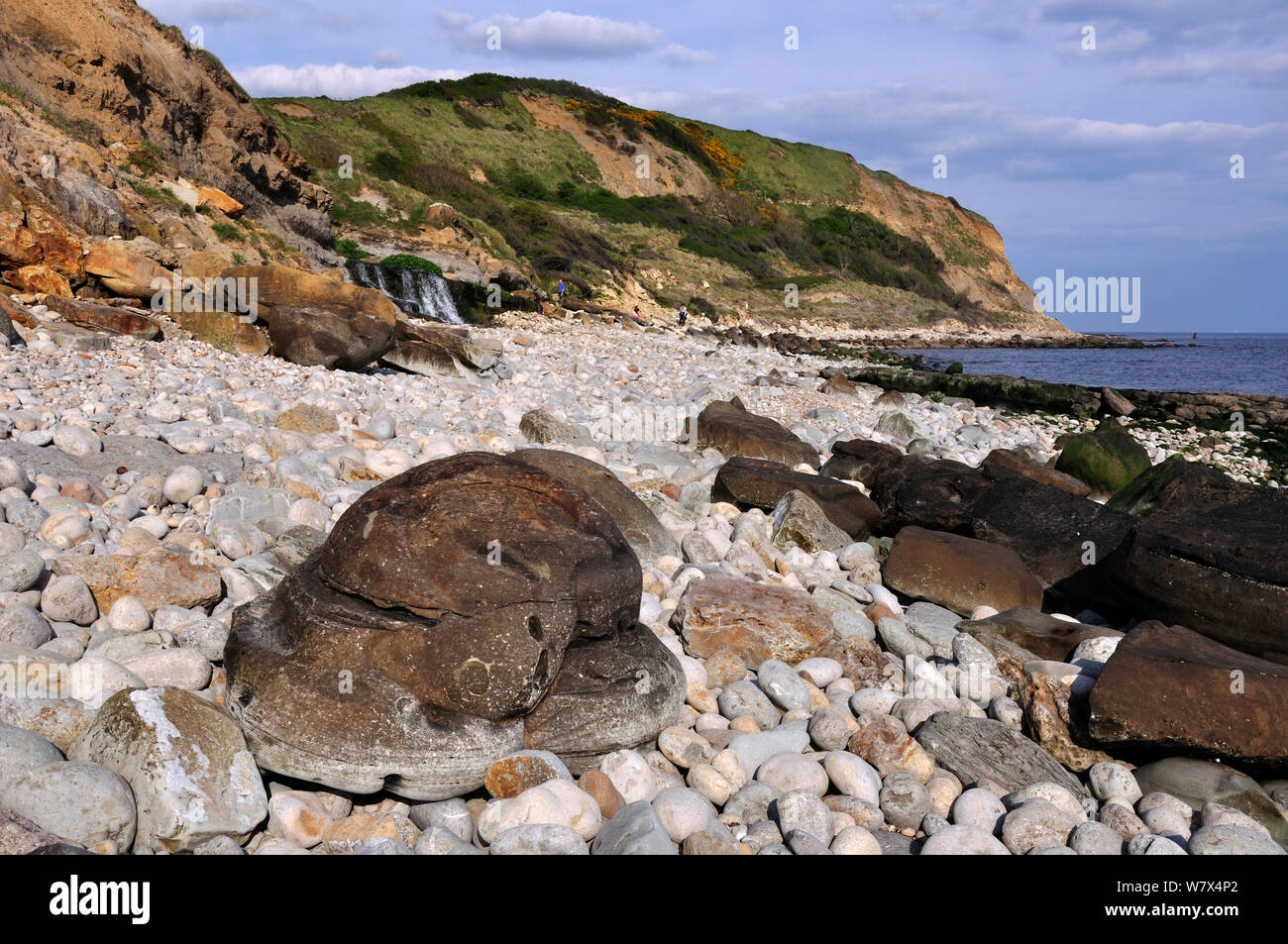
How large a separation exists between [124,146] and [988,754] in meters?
16.5

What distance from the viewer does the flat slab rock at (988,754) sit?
356 cm

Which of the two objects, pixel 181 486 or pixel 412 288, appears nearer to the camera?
pixel 181 486

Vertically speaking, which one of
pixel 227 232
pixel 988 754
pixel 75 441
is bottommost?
pixel 988 754

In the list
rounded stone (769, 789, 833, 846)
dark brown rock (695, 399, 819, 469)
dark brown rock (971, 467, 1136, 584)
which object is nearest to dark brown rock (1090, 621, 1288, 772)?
rounded stone (769, 789, 833, 846)

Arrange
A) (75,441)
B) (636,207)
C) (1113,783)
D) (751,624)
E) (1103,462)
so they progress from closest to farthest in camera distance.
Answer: (1113,783) → (751,624) → (75,441) → (1103,462) → (636,207)

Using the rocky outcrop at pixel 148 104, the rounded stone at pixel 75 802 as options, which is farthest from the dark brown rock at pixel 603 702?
the rocky outcrop at pixel 148 104

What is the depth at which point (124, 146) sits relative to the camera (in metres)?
14.7

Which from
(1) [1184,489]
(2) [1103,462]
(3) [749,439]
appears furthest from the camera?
(2) [1103,462]

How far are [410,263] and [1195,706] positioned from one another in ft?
71.3

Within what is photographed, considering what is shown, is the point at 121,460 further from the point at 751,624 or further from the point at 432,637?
the point at 751,624

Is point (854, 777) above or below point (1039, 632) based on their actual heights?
below

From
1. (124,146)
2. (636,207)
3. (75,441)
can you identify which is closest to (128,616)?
(75,441)

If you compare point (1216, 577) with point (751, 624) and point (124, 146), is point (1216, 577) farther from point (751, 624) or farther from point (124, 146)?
point (124, 146)
